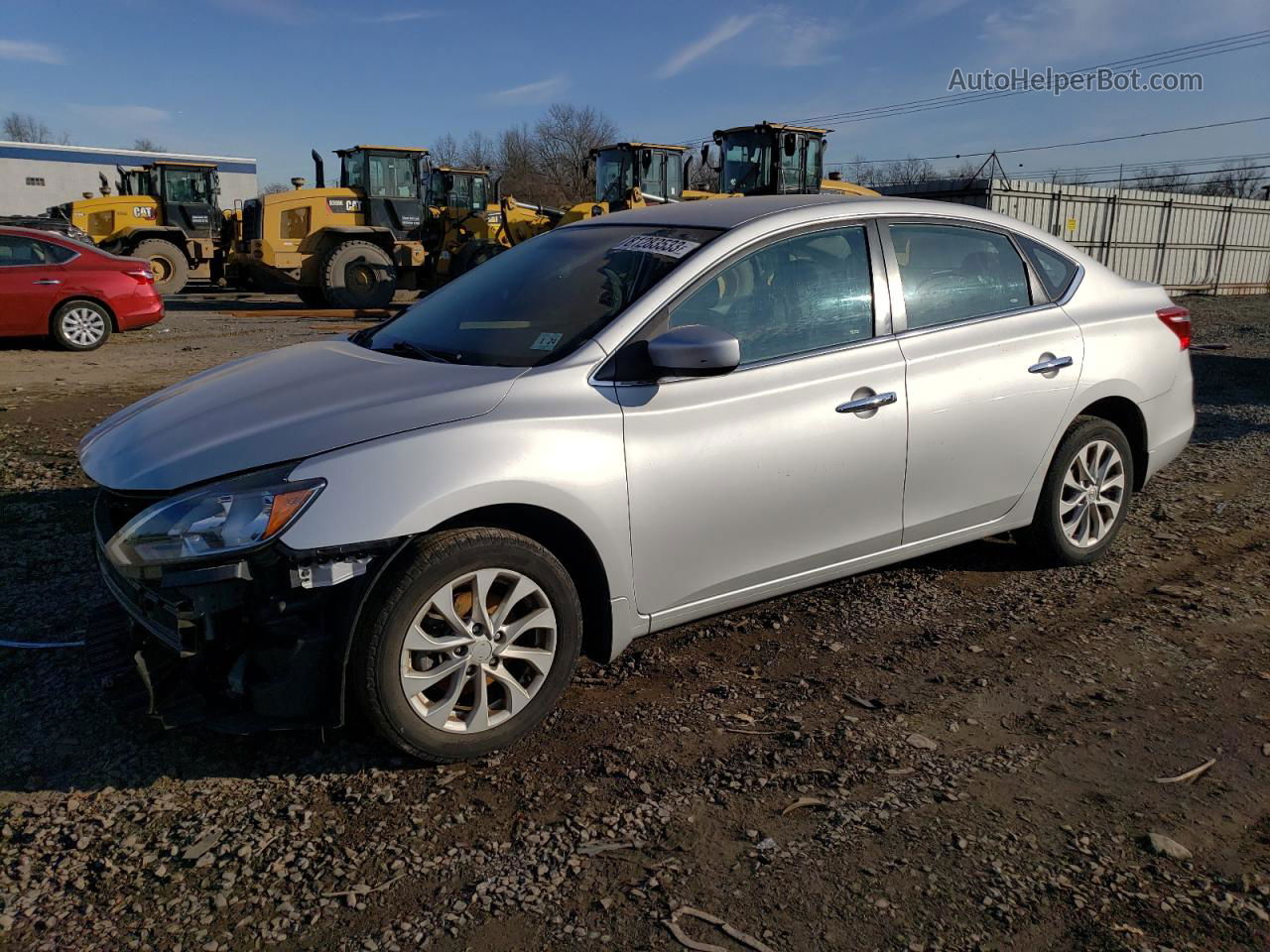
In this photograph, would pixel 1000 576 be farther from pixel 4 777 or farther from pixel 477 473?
pixel 4 777

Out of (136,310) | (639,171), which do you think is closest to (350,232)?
(639,171)

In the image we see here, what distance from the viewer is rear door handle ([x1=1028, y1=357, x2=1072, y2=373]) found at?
163 inches

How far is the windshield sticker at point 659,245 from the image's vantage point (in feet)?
11.5

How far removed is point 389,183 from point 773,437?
59.5 feet

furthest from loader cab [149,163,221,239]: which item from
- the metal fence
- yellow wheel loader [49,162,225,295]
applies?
→ the metal fence

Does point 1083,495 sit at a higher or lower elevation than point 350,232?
lower

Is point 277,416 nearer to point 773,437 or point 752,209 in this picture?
point 773,437

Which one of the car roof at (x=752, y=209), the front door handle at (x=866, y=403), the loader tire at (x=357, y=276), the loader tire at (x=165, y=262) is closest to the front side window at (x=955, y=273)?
the car roof at (x=752, y=209)

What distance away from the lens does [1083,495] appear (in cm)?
448

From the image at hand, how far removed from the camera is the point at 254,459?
2.78 metres

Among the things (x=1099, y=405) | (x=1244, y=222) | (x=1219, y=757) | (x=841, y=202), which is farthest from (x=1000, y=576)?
(x=1244, y=222)

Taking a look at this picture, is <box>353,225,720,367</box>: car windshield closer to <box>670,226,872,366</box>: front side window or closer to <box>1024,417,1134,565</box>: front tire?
<box>670,226,872,366</box>: front side window

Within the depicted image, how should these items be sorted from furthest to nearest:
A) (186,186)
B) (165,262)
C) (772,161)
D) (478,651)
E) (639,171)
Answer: (186,186) → (165,262) → (639,171) → (772,161) → (478,651)

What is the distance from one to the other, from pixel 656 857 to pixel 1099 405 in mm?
3184
